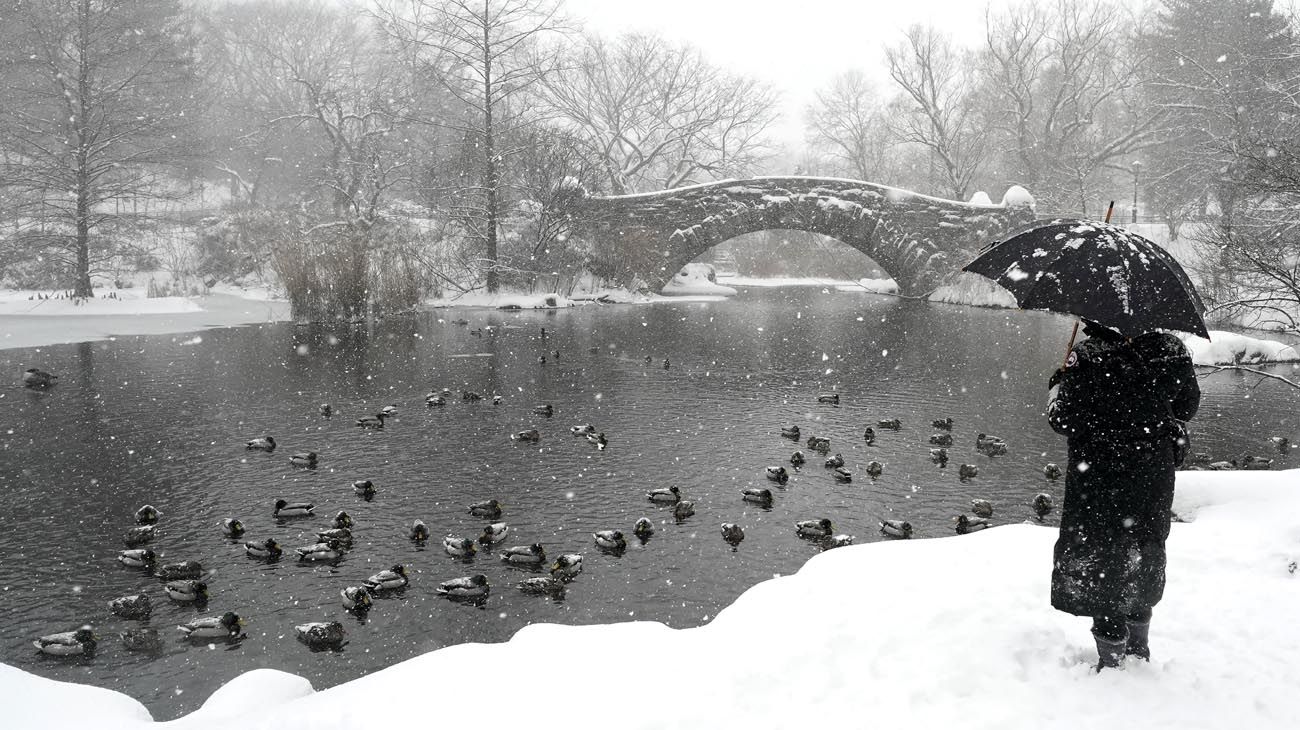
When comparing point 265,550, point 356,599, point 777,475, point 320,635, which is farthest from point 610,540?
point 265,550

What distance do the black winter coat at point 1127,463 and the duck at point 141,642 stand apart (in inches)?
257

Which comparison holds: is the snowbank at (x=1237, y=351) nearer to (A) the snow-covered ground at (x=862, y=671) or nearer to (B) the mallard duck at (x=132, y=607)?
(A) the snow-covered ground at (x=862, y=671)

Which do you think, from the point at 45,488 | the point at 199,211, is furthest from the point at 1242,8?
the point at 199,211

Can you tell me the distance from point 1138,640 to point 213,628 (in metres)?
6.54

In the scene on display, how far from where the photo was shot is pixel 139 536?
316 inches

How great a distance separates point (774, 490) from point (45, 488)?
917 cm

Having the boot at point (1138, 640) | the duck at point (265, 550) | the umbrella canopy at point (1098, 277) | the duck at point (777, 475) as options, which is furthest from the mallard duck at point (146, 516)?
the boot at point (1138, 640)

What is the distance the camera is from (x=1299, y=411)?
1449 centimetres

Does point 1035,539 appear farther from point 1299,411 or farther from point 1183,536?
point 1299,411

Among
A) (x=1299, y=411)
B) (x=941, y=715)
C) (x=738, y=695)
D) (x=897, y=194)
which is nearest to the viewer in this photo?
(x=941, y=715)

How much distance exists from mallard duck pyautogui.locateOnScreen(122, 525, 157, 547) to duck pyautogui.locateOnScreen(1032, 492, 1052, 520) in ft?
32.1

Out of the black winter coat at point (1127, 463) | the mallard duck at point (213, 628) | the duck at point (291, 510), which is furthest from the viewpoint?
the duck at point (291, 510)

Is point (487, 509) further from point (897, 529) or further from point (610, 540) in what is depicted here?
point (897, 529)

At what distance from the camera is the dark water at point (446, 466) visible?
22.0 ft
